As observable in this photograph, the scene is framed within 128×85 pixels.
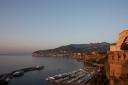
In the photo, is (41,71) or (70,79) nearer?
(70,79)

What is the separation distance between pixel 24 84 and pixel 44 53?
379 feet

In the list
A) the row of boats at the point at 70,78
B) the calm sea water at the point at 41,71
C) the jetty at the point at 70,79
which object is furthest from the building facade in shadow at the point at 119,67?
Answer: the calm sea water at the point at 41,71

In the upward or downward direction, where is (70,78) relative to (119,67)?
downward

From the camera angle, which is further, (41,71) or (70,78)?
(41,71)

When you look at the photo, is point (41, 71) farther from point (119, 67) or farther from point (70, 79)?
point (119, 67)

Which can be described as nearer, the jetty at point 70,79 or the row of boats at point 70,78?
the jetty at point 70,79

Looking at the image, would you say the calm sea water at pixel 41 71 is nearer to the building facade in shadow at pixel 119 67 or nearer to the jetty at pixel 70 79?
the jetty at pixel 70 79

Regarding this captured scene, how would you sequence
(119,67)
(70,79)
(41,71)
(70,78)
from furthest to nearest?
(41,71)
(70,78)
(70,79)
(119,67)

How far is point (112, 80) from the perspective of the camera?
474 inches

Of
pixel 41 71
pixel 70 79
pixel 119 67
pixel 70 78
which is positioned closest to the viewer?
pixel 119 67

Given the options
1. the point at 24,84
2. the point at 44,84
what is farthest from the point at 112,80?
the point at 24,84

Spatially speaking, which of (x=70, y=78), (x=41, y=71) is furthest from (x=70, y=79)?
(x=41, y=71)

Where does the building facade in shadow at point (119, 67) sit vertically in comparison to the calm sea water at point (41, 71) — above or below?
above

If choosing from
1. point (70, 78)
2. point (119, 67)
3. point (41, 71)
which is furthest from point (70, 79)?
point (41, 71)
